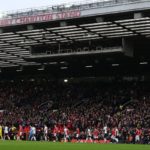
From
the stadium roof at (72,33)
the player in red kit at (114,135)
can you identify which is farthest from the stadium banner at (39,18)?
the player in red kit at (114,135)

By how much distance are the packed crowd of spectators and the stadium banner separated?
28.7 ft

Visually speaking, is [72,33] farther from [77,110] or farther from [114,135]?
[77,110]

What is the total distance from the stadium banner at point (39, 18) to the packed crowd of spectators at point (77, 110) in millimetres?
8755

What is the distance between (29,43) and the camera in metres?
42.0

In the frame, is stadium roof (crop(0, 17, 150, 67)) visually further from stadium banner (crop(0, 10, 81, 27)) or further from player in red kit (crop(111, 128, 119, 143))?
player in red kit (crop(111, 128, 119, 143))

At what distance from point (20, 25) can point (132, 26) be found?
8.83m

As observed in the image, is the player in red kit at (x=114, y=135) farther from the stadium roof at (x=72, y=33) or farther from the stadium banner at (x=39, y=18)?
the stadium banner at (x=39, y=18)

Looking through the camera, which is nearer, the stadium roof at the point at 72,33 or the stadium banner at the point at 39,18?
the stadium banner at the point at 39,18

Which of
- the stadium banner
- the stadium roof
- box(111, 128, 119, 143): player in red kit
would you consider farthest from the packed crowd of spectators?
the stadium banner

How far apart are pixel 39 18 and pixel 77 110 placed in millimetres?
12307

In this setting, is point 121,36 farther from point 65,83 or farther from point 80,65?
point 65,83

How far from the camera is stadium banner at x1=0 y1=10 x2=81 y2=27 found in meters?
34.4

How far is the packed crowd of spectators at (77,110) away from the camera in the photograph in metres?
37.1

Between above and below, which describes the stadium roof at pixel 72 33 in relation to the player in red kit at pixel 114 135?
above
